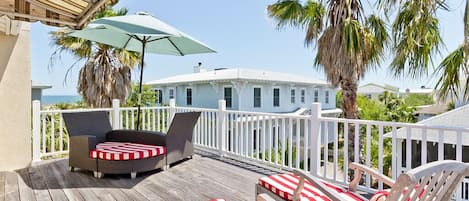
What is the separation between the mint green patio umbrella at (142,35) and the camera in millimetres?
3957

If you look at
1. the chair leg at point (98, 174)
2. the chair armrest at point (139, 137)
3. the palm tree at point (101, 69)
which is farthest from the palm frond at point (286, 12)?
the chair leg at point (98, 174)

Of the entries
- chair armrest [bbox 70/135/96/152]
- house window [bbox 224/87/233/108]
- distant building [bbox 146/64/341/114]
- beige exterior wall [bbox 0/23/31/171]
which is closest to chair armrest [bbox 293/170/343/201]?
chair armrest [bbox 70/135/96/152]

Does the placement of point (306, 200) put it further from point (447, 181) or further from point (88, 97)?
point (88, 97)

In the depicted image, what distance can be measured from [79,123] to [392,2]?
4845 millimetres

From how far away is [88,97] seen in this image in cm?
912

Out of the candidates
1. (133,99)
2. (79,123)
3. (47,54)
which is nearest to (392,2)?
(79,123)

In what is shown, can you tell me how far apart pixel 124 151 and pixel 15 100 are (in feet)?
6.37

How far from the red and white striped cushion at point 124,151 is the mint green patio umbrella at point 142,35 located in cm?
87

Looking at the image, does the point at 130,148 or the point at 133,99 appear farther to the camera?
the point at 133,99

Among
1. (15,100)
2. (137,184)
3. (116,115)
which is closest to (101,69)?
(116,115)

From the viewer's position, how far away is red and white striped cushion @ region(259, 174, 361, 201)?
2.19m

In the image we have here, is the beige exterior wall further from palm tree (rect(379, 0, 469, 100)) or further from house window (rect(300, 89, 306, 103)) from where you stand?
house window (rect(300, 89, 306, 103))

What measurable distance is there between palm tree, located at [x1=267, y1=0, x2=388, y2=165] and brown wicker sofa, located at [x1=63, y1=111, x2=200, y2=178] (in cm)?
369

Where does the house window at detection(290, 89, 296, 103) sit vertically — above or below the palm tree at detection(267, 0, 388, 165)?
below
